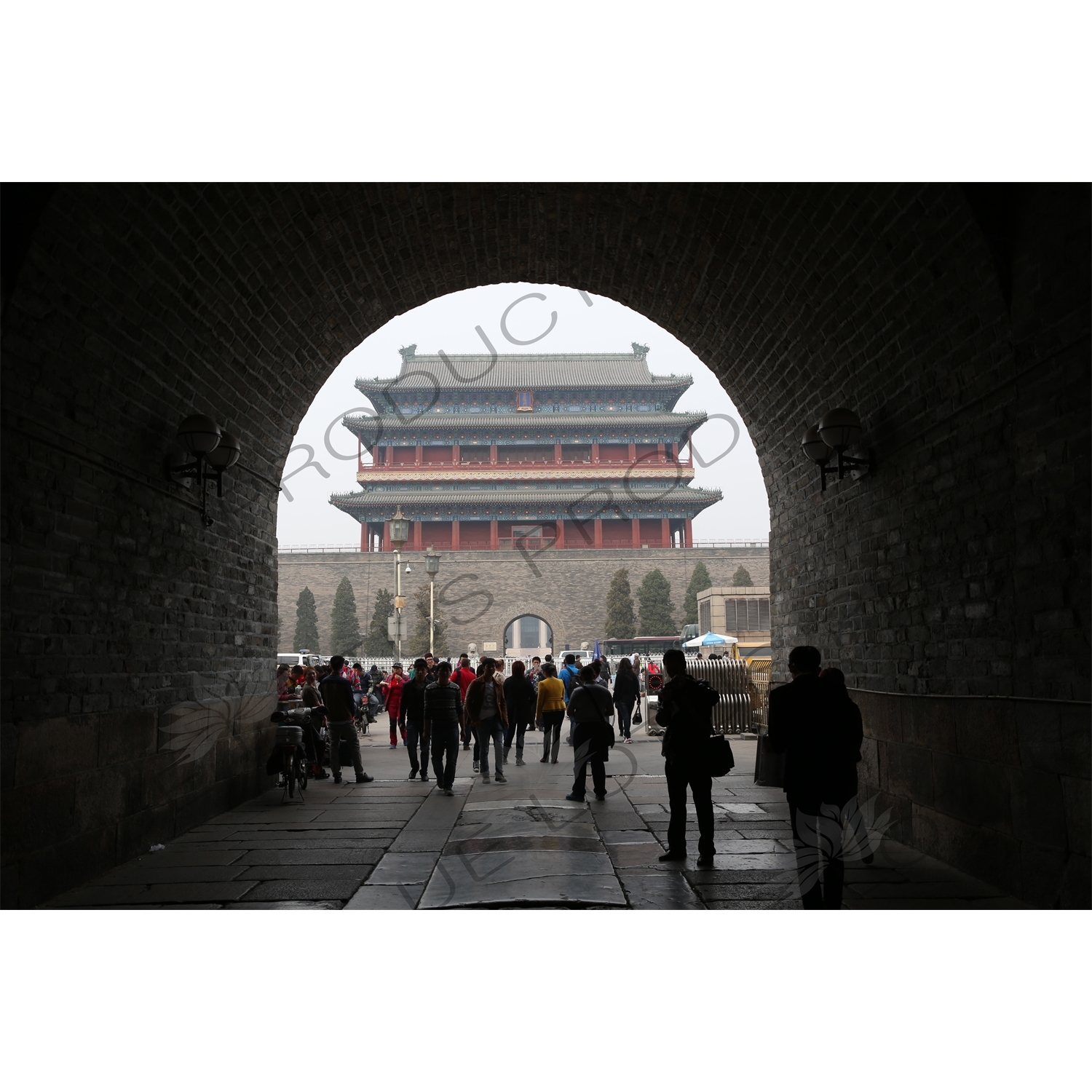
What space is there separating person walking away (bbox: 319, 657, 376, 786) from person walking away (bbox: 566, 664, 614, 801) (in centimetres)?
246

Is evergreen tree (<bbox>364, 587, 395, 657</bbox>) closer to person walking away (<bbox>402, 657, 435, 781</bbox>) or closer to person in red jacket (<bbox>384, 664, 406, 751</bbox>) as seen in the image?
person in red jacket (<bbox>384, 664, 406, 751</bbox>)

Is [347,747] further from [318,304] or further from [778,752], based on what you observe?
[778,752]

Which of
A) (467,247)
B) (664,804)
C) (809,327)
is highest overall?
(467,247)

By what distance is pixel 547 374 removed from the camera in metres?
51.2

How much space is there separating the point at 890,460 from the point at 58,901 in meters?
5.53

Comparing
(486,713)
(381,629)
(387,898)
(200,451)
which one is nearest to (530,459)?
(381,629)

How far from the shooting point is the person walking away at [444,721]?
9.30 m

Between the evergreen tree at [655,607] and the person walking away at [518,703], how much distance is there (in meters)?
31.0

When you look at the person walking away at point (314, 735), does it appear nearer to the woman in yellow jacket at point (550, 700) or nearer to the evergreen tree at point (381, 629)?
the woman in yellow jacket at point (550, 700)

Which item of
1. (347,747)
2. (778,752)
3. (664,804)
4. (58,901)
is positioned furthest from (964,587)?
(347,747)

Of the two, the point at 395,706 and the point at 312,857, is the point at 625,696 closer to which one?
the point at 395,706

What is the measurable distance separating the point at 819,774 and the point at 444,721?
211 inches

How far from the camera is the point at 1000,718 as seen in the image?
5.25m

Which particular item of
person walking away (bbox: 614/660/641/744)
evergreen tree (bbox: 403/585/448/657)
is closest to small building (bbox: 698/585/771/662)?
evergreen tree (bbox: 403/585/448/657)
